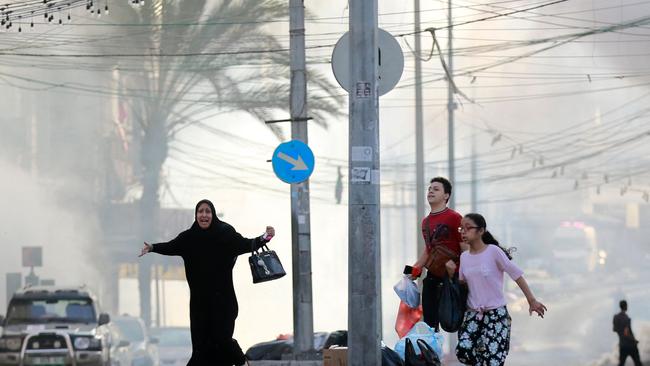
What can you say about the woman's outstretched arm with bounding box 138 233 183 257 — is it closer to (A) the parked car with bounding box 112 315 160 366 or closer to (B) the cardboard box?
(B) the cardboard box

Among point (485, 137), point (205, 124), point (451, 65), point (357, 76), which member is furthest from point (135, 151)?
point (357, 76)

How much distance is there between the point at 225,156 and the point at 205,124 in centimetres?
196

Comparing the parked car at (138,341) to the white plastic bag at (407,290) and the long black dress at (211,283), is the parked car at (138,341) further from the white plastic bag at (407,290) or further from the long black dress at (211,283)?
the white plastic bag at (407,290)

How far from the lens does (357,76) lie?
887cm

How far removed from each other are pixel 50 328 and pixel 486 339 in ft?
39.1

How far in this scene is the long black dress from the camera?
31.8 ft

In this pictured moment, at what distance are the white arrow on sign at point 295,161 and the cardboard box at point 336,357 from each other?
4.53 m

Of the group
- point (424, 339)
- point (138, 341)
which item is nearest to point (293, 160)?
point (424, 339)

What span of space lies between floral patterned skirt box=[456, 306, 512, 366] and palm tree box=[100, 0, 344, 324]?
1874cm

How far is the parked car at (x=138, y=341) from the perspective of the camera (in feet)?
87.6

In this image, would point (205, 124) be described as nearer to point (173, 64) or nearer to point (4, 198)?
point (173, 64)

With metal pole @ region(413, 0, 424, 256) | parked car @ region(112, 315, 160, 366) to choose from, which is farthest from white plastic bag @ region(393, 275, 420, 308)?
metal pole @ region(413, 0, 424, 256)

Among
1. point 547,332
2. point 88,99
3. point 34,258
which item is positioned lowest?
point 547,332

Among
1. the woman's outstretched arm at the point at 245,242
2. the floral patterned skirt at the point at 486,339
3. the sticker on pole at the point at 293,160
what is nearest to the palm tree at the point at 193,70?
the sticker on pole at the point at 293,160
